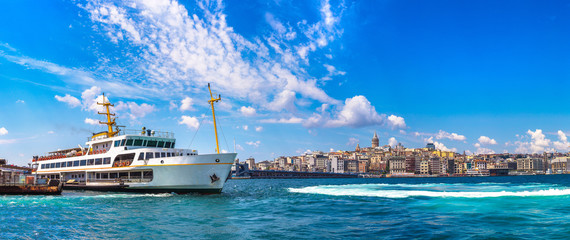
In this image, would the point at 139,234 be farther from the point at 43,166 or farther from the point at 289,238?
the point at 43,166

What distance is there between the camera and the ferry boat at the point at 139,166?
40.3m

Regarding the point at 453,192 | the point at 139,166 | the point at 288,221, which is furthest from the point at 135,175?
the point at 453,192

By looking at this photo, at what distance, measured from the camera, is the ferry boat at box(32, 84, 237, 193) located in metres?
40.3

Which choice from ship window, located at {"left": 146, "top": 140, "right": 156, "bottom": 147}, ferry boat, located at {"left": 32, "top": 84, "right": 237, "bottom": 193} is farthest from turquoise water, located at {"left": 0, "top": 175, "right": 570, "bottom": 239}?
ship window, located at {"left": 146, "top": 140, "right": 156, "bottom": 147}

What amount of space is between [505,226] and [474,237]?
3.77 meters

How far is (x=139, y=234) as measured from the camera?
19297mm

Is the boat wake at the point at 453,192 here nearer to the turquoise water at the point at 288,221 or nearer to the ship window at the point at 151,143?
the turquoise water at the point at 288,221

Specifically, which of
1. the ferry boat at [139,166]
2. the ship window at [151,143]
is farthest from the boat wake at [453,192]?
the ship window at [151,143]

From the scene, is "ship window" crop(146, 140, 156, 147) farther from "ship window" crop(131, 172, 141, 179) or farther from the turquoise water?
the turquoise water

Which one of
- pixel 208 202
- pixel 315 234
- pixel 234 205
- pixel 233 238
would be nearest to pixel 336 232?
pixel 315 234

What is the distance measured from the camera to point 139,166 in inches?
1657

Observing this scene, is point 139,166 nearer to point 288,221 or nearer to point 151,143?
point 151,143

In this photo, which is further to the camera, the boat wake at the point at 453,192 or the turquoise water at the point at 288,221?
the boat wake at the point at 453,192

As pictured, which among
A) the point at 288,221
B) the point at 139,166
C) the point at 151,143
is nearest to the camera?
the point at 288,221
